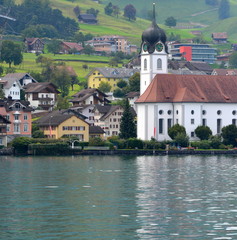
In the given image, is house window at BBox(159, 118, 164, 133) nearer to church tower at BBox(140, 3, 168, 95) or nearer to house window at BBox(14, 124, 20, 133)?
church tower at BBox(140, 3, 168, 95)

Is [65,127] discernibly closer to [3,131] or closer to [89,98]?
[3,131]

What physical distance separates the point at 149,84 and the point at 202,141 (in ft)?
48.0

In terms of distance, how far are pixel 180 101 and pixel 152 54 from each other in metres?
11.0

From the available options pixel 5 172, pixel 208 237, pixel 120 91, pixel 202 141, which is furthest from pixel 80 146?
pixel 208 237

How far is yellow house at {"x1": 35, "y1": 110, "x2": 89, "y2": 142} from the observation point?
116 metres

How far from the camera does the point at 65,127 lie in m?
117

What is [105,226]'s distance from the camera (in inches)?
1634

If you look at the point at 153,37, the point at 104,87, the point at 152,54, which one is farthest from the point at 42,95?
the point at 153,37

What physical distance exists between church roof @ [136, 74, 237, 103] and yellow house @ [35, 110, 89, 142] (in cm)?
815

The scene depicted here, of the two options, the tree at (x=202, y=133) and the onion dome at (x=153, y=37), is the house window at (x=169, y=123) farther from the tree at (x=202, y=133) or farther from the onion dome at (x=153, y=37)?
the onion dome at (x=153, y=37)

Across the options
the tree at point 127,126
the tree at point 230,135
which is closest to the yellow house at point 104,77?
the tree at point 127,126

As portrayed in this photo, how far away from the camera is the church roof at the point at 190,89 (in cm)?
12056

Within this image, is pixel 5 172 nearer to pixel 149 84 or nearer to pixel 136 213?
pixel 136 213

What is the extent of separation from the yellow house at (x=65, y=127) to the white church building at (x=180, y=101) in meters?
7.01
